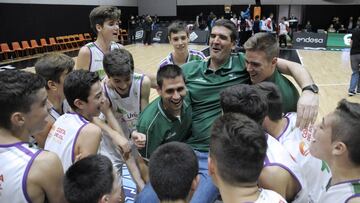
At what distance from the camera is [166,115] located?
296 cm

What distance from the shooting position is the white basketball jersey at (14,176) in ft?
5.98

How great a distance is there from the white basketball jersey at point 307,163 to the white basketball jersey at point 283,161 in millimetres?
136

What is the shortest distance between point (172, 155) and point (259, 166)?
1.60 feet

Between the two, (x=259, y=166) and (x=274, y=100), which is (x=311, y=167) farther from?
(x=259, y=166)

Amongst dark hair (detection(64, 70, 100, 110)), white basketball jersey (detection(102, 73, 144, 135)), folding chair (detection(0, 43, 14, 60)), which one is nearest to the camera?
dark hair (detection(64, 70, 100, 110))

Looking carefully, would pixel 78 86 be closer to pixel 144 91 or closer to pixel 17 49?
pixel 144 91

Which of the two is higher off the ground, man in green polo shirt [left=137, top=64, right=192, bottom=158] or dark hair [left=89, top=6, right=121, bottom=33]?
dark hair [left=89, top=6, right=121, bottom=33]

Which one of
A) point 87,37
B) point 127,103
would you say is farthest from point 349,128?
point 87,37

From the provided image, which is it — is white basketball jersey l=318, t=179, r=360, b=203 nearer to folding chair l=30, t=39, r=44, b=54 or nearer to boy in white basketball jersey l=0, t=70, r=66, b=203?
boy in white basketball jersey l=0, t=70, r=66, b=203

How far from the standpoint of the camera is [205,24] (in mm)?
25203

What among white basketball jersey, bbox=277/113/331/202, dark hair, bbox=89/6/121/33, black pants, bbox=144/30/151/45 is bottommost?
black pants, bbox=144/30/151/45

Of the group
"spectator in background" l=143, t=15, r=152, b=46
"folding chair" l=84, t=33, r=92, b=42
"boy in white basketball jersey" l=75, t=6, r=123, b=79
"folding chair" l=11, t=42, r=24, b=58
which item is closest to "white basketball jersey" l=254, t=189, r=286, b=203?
"boy in white basketball jersey" l=75, t=6, r=123, b=79

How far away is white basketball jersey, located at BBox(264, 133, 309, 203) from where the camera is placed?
199cm

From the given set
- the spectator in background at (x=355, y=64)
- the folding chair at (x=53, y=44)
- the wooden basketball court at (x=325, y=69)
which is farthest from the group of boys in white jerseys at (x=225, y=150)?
the folding chair at (x=53, y=44)
